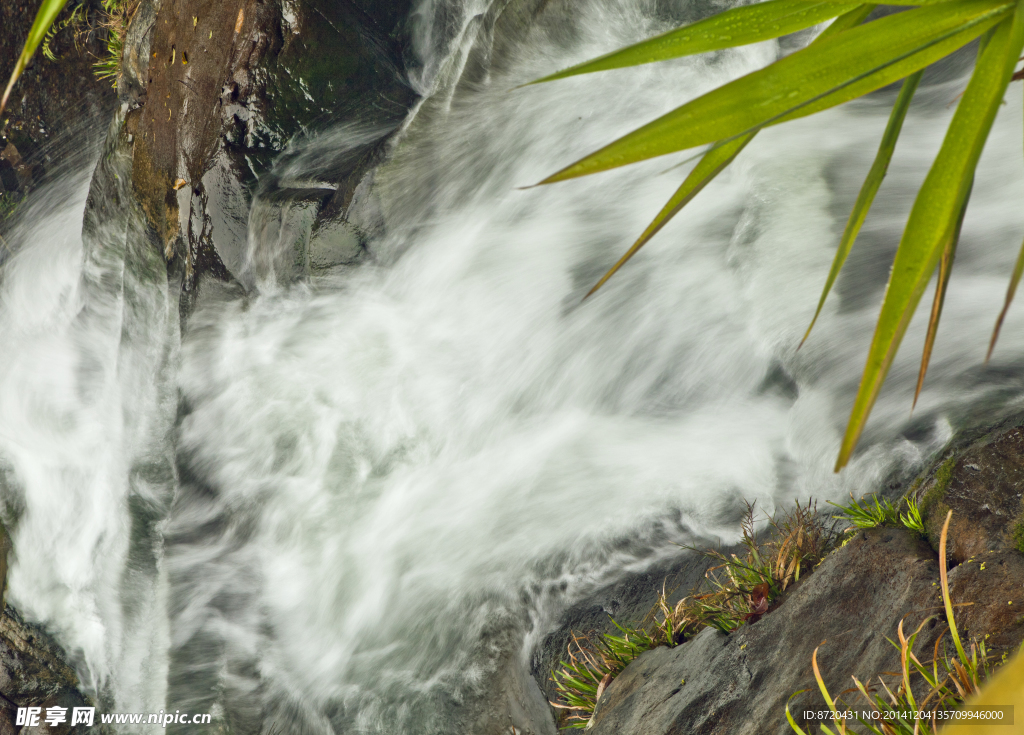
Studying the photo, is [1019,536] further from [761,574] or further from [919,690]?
[761,574]

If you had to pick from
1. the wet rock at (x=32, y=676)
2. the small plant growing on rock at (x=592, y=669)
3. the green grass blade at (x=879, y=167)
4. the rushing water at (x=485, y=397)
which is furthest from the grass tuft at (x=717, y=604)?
the wet rock at (x=32, y=676)

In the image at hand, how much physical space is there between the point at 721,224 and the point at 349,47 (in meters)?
2.68

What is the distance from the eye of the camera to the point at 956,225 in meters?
1.14

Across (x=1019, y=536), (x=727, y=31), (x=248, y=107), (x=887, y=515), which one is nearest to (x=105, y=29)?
(x=248, y=107)

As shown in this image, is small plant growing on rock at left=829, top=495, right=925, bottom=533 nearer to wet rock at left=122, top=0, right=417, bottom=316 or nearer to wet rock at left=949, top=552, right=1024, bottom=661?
wet rock at left=949, top=552, right=1024, bottom=661

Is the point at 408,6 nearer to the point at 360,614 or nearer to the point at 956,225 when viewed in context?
the point at 360,614

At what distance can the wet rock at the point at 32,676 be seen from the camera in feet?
15.9

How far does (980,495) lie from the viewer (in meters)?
2.21

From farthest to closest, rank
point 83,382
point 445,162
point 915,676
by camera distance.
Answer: point 83,382 → point 445,162 → point 915,676

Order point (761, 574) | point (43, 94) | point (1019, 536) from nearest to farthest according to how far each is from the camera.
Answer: point (1019, 536) → point (761, 574) → point (43, 94)

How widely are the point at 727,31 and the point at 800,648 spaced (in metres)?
1.90

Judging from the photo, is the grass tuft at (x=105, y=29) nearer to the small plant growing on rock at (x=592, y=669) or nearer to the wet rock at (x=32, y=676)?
the wet rock at (x=32, y=676)

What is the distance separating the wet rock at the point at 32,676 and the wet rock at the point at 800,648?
4.32 meters

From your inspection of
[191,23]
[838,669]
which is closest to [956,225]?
[838,669]
